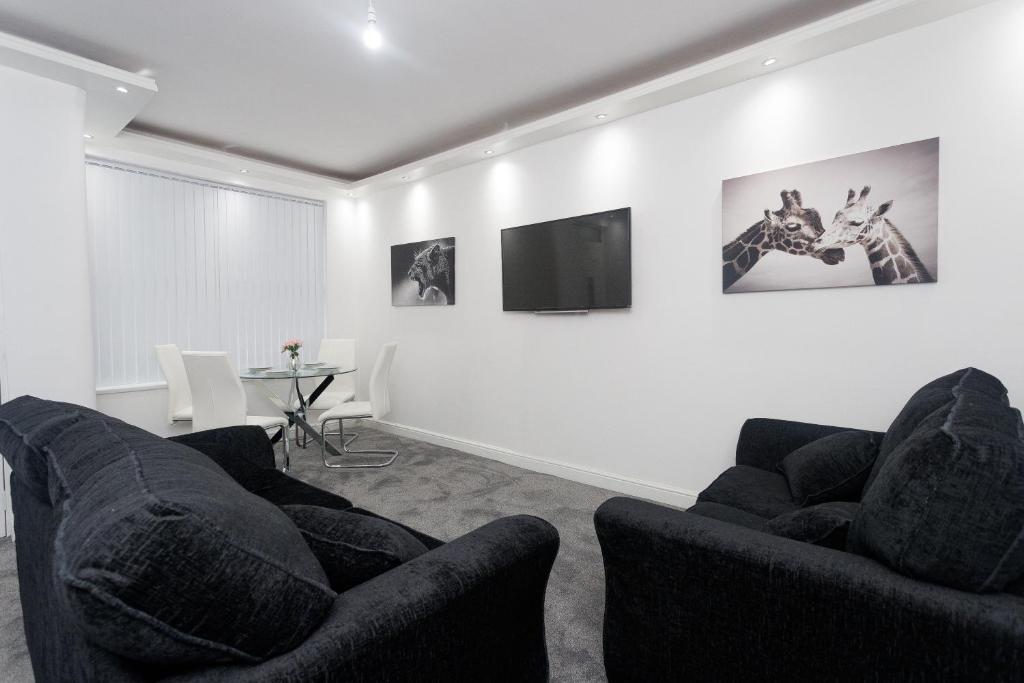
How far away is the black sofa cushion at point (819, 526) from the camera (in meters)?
1.31

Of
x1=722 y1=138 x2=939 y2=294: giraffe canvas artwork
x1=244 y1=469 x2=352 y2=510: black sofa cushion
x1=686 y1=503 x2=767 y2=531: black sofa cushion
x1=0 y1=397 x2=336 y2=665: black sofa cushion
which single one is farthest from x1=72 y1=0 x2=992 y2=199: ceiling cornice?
x1=0 y1=397 x2=336 y2=665: black sofa cushion

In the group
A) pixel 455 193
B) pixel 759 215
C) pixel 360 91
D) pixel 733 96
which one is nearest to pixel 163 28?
pixel 360 91

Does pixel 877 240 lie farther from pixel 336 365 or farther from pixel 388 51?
pixel 336 365

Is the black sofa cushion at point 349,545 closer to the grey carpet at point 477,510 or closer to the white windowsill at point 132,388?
the grey carpet at point 477,510

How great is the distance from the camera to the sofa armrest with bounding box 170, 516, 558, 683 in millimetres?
823

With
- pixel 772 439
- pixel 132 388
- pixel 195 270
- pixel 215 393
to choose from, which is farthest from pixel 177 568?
pixel 195 270

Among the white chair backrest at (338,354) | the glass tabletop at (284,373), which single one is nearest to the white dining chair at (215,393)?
the glass tabletop at (284,373)

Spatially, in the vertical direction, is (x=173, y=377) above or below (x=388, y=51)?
below

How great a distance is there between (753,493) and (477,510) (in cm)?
178

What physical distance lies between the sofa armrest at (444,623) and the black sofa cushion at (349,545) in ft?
0.27

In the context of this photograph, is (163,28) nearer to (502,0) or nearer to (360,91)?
(360,91)

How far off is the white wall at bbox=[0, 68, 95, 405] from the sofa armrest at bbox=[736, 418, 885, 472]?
4000 millimetres

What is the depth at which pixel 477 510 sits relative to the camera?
129 inches

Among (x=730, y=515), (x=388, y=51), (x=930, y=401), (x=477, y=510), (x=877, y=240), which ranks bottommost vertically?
(x=477, y=510)
